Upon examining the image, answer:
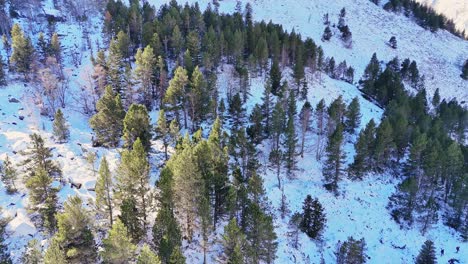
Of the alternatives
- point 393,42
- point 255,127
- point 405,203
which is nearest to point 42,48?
point 255,127

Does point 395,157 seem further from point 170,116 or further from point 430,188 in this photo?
point 170,116

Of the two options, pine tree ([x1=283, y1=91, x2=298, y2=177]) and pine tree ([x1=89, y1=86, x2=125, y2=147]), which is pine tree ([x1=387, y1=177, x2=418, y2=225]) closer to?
pine tree ([x1=283, y1=91, x2=298, y2=177])

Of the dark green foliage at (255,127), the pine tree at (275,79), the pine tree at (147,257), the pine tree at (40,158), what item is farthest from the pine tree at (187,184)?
the pine tree at (275,79)

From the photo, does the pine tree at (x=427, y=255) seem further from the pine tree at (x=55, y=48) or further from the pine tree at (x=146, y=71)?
the pine tree at (x=55, y=48)

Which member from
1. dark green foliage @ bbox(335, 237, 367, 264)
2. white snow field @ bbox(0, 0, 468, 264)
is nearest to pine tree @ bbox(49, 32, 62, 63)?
white snow field @ bbox(0, 0, 468, 264)

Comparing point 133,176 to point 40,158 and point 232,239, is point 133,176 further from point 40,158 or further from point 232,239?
point 40,158

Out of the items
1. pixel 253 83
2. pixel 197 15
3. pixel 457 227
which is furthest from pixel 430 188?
pixel 197 15
